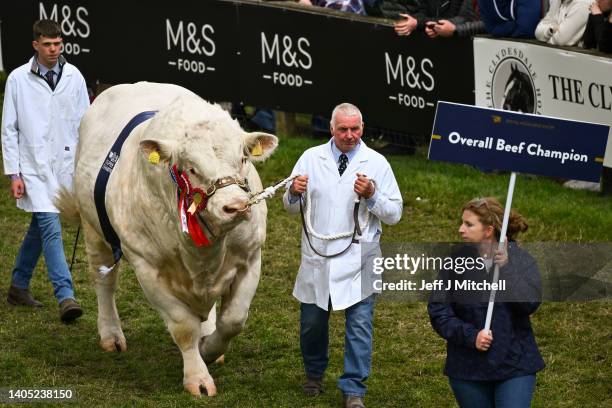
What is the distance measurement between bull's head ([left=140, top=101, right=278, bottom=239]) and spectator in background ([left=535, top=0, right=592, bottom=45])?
5227 millimetres

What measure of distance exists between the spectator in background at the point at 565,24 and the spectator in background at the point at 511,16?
0.17 meters

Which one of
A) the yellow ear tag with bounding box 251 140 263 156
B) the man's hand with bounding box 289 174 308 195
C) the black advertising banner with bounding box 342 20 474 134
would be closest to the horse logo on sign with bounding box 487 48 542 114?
the black advertising banner with bounding box 342 20 474 134

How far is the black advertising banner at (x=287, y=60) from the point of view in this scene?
52.7 feet

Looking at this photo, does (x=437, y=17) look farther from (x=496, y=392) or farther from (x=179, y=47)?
(x=496, y=392)

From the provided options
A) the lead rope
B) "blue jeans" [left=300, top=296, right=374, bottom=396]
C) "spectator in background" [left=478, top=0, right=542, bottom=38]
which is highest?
"spectator in background" [left=478, top=0, right=542, bottom=38]

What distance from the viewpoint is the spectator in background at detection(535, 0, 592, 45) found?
13820 millimetres

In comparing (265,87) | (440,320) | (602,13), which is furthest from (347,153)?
(265,87)

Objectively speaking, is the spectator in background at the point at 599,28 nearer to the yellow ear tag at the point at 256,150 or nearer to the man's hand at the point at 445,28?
the man's hand at the point at 445,28

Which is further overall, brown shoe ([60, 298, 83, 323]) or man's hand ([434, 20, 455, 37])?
man's hand ([434, 20, 455, 37])

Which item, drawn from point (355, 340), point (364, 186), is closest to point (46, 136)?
point (364, 186)

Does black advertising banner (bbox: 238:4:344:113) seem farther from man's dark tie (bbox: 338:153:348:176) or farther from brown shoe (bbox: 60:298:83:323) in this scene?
man's dark tie (bbox: 338:153:348:176)

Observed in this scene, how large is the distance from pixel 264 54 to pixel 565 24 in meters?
4.05

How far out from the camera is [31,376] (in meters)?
10.3

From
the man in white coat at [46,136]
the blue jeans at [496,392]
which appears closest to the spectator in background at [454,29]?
the man in white coat at [46,136]
